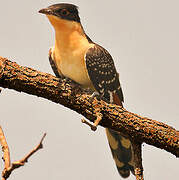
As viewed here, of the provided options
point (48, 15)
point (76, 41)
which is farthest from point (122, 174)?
point (48, 15)

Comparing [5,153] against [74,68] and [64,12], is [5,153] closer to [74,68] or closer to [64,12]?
[74,68]

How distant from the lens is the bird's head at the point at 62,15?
15.4 ft

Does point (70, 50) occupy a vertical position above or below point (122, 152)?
above

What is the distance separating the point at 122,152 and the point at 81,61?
1291mm

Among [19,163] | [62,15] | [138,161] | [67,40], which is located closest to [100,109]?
[138,161]

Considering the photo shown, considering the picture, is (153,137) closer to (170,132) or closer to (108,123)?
(170,132)

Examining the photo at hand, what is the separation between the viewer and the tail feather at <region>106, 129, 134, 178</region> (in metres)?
4.75

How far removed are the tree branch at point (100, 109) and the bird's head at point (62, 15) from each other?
1.16 metres

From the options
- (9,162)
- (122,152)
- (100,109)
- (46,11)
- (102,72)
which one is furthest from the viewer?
(102,72)

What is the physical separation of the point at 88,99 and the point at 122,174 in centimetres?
131

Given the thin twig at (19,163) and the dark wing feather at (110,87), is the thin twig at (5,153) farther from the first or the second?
the dark wing feather at (110,87)

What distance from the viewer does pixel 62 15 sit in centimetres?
476

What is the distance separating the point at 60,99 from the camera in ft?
12.6

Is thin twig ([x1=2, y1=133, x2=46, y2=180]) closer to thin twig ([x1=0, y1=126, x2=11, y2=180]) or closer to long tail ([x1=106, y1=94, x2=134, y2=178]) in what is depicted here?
thin twig ([x1=0, y1=126, x2=11, y2=180])
